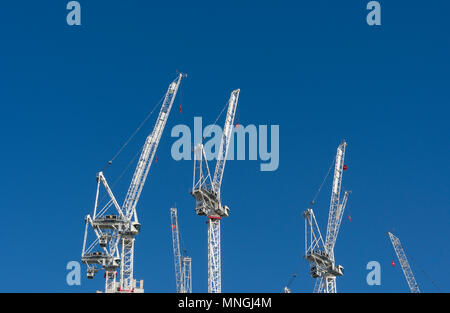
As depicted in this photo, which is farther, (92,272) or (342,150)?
(342,150)

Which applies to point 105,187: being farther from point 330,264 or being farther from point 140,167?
point 330,264

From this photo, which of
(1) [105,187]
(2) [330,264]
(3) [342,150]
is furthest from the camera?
(3) [342,150]

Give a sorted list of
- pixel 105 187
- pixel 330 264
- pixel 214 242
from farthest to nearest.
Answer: pixel 330 264 < pixel 105 187 < pixel 214 242

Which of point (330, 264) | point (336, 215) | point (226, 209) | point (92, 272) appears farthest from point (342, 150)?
point (92, 272)

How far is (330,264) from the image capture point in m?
172

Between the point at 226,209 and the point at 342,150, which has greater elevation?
the point at 342,150
